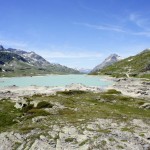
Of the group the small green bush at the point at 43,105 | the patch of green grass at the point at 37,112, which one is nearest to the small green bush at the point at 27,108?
the small green bush at the point at 43,105

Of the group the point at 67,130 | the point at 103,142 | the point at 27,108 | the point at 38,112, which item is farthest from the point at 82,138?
the point at 27,108

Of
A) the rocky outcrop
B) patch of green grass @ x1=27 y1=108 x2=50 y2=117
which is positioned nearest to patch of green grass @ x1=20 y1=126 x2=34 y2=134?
the rocky outcrop

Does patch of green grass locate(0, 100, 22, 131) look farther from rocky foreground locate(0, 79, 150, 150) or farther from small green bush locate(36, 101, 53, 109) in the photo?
small green bush locate(36, 101, 53, 109)

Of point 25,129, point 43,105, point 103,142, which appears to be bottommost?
point 25,129

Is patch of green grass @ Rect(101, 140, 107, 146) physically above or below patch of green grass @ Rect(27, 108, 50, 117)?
below

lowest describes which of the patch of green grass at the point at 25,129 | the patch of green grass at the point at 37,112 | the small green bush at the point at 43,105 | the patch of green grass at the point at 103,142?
the patch of green grass at the point at 25,129

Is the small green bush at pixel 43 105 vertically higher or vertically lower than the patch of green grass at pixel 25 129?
higher

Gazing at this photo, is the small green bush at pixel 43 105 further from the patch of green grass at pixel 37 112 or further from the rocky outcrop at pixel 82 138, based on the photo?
the rocky outcrop at pixel 82 138

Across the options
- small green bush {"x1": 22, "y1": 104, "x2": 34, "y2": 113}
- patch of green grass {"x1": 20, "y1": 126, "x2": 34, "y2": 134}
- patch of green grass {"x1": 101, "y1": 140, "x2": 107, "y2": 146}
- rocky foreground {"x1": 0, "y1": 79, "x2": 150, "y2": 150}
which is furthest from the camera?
small green bush {"x1": 22, "y1": 104, "x2": 34, "y2": 113}

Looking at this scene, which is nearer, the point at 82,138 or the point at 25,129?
the point at 82,138

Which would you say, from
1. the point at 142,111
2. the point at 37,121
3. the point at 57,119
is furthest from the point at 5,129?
the point at 142,111

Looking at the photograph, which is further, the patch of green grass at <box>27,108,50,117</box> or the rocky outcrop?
the patch of green grass at <box>27,108,50,117</box>

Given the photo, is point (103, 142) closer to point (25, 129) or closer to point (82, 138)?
point (82, 138)

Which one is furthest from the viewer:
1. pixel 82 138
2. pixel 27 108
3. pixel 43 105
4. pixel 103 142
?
pixel 43 105
